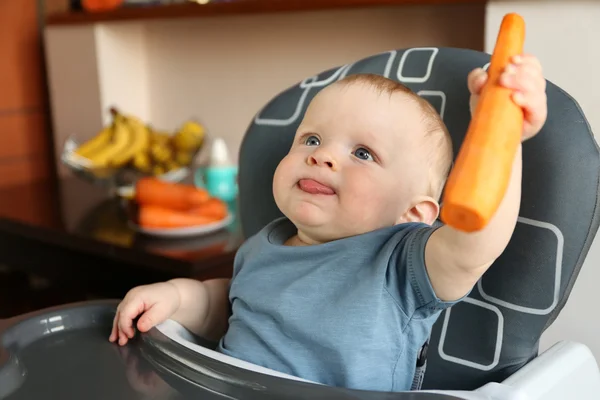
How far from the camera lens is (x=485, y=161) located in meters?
0.51

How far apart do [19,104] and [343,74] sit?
74.6 inches

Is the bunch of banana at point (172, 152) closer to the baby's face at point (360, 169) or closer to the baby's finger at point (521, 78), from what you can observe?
the baby's face at point (360, 169)

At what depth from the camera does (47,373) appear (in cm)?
78

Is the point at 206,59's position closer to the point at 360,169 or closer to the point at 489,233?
the point at 360,169

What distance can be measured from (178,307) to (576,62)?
2.63 feet

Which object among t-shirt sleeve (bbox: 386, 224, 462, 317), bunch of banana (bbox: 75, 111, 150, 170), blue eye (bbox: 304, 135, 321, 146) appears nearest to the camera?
t-shirt sleeve (bbox: 386, 224, 462, 317)

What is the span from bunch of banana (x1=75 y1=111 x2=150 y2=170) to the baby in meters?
1.17

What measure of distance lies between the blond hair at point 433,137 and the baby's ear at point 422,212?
0.01 m

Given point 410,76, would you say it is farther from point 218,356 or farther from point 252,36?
point 252,36

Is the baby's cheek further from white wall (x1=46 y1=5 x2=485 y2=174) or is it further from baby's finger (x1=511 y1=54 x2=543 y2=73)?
white wall (x1=46 y1=5 x2=485 y2=174)

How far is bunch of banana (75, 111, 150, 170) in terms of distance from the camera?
1955 mm

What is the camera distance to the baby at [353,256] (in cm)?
74

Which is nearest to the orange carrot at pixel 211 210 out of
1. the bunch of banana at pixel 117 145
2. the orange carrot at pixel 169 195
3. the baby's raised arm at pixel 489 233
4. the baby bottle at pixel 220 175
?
the orange carrot at pixel 169 195

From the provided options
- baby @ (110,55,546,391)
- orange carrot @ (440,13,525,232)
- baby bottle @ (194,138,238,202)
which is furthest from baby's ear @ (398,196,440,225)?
baby bottle @ (194,138,238,202)
